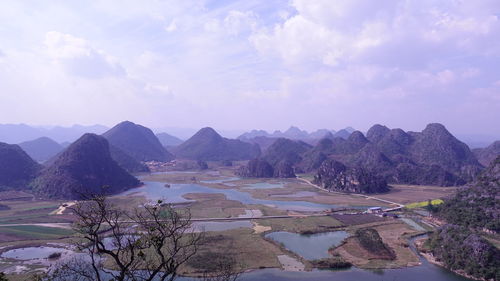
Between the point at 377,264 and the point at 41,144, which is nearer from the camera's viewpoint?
the point at 377,264

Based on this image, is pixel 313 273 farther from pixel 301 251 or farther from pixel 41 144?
pixel 41 144

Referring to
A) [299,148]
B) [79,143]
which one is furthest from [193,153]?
[79,143]

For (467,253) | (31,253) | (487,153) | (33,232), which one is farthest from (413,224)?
(487,153)

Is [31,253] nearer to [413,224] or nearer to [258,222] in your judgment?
[258,222]

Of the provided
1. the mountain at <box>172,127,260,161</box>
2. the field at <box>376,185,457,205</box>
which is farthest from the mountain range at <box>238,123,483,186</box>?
the mountain at <box>172,127,260,161</box>

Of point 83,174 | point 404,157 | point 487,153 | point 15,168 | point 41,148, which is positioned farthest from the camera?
point 41,148

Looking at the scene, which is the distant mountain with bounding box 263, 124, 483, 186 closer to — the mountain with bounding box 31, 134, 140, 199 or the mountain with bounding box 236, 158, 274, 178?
the mountain with bounding box 236, 158, 274, 178
